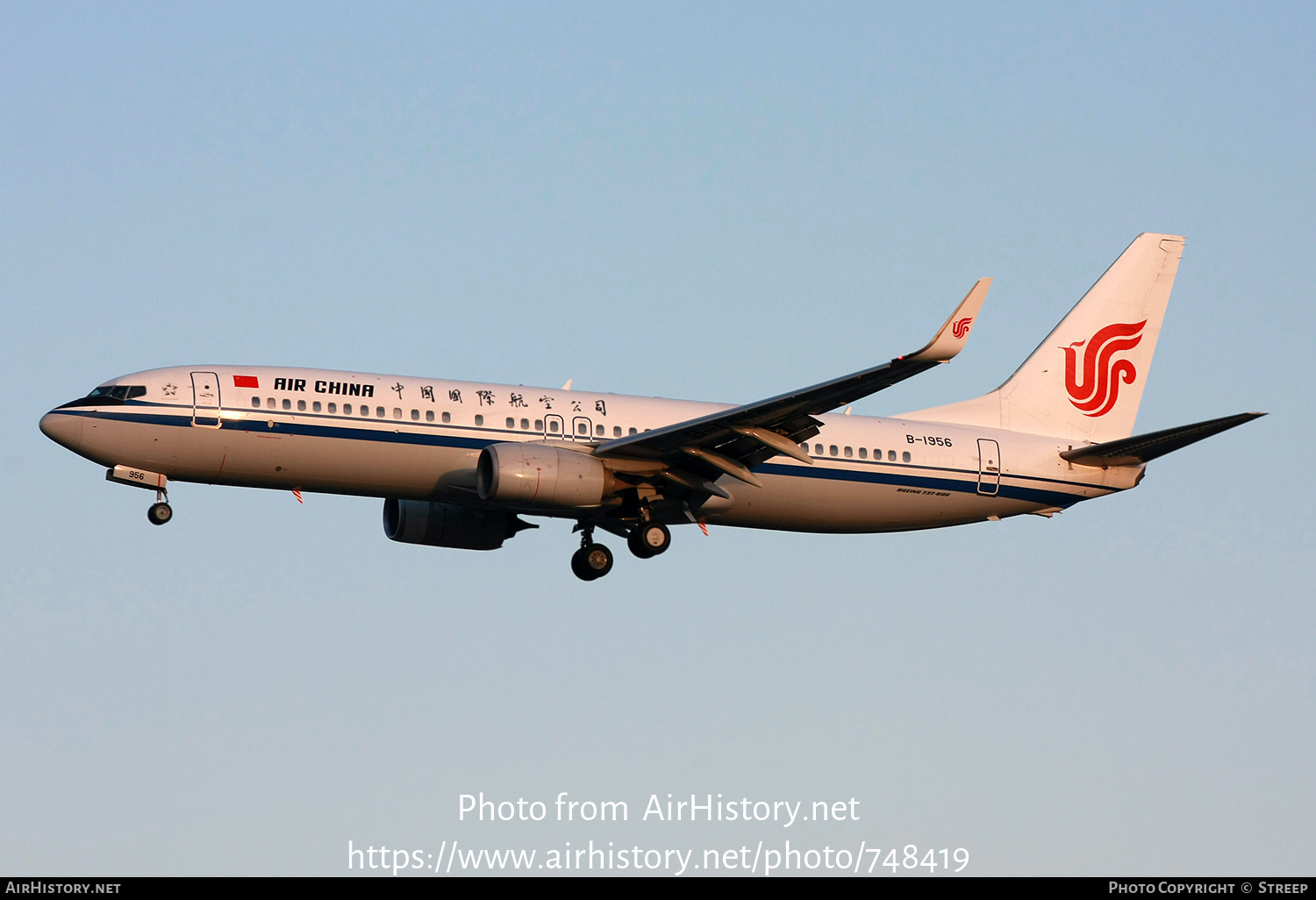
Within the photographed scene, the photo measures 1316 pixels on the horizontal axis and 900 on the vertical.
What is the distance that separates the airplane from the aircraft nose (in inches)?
1.7

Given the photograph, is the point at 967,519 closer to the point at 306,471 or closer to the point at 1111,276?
the point at 1111,276

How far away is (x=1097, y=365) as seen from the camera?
46844 mm

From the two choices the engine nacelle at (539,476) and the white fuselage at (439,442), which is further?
the white fuselage at (439,442)

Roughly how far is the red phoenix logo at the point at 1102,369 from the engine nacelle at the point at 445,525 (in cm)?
1620

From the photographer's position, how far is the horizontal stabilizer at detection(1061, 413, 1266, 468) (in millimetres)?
38562

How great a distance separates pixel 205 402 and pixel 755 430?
12463mm

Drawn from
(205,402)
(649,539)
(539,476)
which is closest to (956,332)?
(539,476)

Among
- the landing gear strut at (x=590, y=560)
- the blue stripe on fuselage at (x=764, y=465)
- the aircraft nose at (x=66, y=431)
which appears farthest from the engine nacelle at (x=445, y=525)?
the aircraft nose at (x=66, y=431)

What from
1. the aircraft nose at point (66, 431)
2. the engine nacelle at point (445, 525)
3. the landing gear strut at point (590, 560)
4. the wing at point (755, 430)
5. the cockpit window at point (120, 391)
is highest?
the cockpit window at point (120, 391)

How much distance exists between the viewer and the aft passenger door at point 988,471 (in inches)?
1687

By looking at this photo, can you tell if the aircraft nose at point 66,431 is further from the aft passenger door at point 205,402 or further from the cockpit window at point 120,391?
the aft passenger door at point 205,402

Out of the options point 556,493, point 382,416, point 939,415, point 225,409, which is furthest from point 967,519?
point 225,409

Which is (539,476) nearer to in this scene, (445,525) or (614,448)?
(614,448)

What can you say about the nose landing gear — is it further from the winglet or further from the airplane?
the winglet
